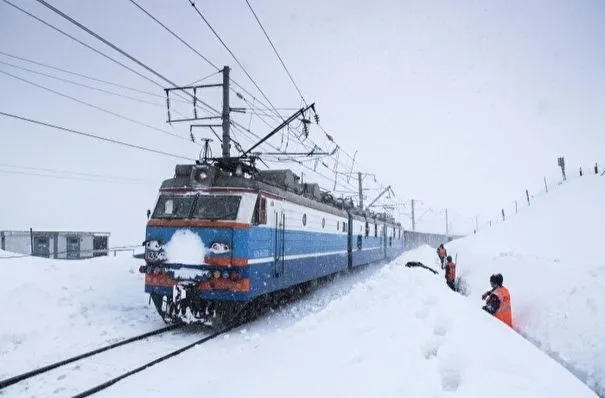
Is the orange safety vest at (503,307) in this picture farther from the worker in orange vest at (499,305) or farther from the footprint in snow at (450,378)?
the footprint in snow at (450,378)

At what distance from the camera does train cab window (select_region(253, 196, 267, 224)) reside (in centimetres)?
941

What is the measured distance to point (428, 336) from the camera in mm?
4734

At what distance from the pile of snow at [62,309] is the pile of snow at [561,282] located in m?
9.26

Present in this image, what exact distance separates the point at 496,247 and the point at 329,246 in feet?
57.4

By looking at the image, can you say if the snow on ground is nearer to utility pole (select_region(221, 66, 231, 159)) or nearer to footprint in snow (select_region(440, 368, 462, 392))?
footprint in snow (select_region(440, 368, 462, 392))

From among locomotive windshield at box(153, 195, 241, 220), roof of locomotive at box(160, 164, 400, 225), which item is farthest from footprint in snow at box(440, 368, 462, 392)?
roof of locomotive at box(160, 164, 400, 225)

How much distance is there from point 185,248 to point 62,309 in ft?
10.8

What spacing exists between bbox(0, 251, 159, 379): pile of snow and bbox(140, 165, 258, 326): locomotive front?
1.03 m

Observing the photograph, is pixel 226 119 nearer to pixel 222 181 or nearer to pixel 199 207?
pixel 222 181

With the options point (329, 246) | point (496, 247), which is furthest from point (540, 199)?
point (329, 246)

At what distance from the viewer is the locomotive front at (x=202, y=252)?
8836 mm

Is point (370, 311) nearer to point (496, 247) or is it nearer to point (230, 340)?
point (230, 340)

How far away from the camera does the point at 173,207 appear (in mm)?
9656

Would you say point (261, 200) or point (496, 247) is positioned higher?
point (261, 200)
